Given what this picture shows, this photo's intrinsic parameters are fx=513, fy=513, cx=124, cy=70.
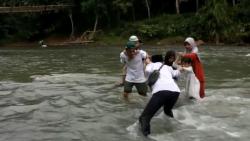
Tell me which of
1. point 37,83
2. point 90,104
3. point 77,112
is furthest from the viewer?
point 37,83

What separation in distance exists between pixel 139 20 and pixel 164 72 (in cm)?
4612

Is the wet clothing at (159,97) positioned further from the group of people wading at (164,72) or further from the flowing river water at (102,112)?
the flowing river water at (102,112)

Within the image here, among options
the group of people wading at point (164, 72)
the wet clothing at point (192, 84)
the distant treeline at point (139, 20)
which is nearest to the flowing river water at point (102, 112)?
the wet clothing at point (192, 84)

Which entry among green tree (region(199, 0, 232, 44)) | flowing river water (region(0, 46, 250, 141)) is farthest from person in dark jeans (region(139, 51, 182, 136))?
green tree (region(199, 0, 232, 44))

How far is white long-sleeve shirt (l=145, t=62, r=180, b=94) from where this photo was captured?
31.4 feet

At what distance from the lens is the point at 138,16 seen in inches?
2259

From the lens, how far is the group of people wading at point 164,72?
9523 millimetres

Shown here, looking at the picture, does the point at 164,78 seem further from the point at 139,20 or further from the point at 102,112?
the point at 139,20

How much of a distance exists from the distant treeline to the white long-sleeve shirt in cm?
3186

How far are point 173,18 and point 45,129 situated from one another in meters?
40.9

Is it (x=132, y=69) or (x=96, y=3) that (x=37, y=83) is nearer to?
(x=132, y=69)

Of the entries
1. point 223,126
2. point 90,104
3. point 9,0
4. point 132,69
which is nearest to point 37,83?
point 90,104

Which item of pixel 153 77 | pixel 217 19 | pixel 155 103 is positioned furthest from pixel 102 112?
pixel 217 19

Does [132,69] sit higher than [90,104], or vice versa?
[132,69]
